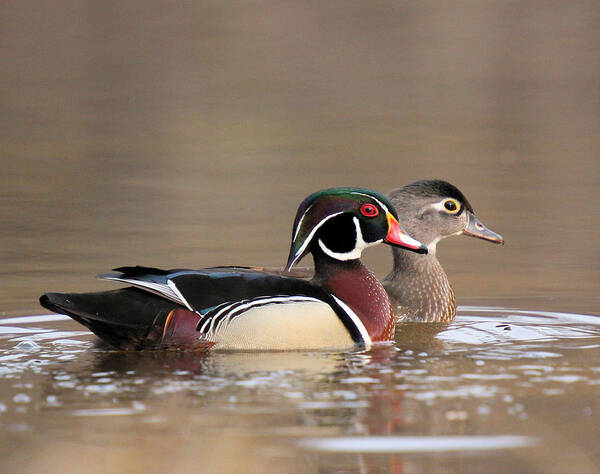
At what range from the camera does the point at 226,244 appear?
465 inches

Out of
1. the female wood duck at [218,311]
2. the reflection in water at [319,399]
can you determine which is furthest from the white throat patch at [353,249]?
the reflection in water at [319,399]

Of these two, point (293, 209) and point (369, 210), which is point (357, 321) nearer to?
point (369, 210)

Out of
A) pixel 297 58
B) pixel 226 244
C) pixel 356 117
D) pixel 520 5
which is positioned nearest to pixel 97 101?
pixel 356 117

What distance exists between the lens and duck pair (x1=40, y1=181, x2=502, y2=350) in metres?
7.48

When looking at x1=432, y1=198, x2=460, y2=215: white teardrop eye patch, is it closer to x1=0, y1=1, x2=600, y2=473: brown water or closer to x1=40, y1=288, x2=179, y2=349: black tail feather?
x1=0, y1=1, x2=600, y2=473: brown water

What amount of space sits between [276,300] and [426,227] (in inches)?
101

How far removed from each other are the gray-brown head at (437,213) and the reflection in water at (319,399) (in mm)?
1740

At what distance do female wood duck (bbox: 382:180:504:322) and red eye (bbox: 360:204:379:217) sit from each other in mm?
1594

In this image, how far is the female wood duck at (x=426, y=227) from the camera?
967cm

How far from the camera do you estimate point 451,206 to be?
32.1ft

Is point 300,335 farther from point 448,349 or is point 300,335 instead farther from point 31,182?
point 31,182

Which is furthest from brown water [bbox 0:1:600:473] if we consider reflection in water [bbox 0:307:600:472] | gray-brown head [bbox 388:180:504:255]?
gray-brown head [bbox 388:180:504:255]

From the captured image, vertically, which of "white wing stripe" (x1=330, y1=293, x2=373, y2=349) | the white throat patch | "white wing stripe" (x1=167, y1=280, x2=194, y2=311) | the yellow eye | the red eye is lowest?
"white wing stripe" (x1=330, y1=293, x2=373, y2=349)

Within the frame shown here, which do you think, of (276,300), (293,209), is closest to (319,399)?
(276,300)
